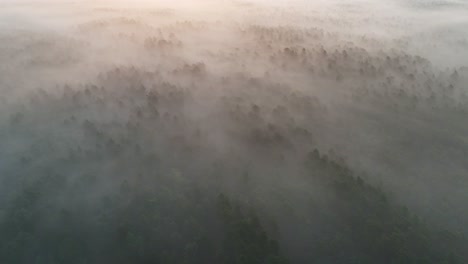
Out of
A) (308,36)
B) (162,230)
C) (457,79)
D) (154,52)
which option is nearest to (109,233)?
(162,230)

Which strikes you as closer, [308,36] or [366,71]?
[366,71]

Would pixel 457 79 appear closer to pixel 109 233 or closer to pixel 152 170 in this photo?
pixel 152 170

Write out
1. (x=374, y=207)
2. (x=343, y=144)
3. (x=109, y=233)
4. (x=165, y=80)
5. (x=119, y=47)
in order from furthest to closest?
(x=119, y=47) < (x=165, y=80) < (x=343, y=144) < (x=374, y=207) < (x=109, y=233)

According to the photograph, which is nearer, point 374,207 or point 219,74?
point 374,207

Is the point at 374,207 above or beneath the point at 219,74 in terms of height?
beneath

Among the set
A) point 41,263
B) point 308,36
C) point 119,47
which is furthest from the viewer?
point 308,36

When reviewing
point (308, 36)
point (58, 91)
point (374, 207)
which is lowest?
point (374, 207)

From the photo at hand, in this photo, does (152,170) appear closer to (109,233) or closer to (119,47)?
(109,233)

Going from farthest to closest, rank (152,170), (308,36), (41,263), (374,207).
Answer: (308,36) → (152,170) → (374,207) → (41,263)

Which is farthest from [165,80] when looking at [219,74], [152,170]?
[152,170]
